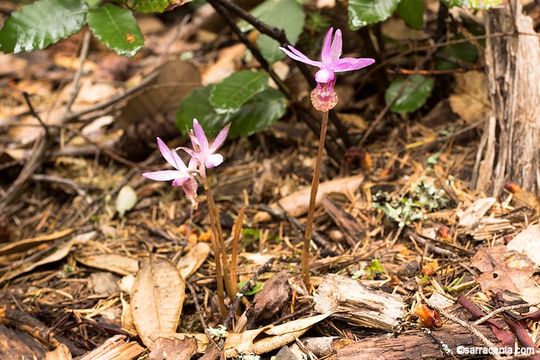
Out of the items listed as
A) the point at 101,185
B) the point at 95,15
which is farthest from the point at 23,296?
the point at 95,15

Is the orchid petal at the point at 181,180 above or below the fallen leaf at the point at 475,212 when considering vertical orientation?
above

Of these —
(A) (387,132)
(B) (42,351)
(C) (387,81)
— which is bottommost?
(B) (42,351)

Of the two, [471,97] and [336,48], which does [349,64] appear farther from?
[471,97]

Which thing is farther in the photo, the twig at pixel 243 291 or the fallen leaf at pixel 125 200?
the fallen leaf at pixel 125 200

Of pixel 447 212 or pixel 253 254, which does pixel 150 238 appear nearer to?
pixel 253 254

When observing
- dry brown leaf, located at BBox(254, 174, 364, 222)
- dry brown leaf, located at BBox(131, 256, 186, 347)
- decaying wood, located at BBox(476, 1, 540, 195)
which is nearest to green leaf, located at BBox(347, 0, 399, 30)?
decaying wood, located at BBox(476, 1, 540, 195)

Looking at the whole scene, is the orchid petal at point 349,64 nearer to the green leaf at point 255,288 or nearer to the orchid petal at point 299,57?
the orchid petal at point 299,57

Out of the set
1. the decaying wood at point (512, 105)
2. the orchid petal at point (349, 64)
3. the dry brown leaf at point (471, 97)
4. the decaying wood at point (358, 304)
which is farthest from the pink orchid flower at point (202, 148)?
the dry brown leaf at point (471, 97)
